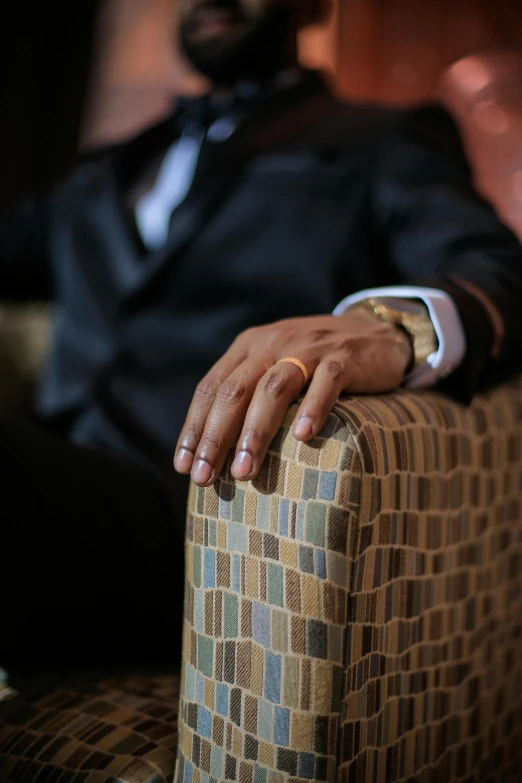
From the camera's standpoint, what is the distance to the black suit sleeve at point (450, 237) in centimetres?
60

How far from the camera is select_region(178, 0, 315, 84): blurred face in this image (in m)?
1.10

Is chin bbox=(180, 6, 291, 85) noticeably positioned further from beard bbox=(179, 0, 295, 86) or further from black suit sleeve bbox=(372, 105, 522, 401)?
black suit sleeve bbox=(372, 105, 522, 401)

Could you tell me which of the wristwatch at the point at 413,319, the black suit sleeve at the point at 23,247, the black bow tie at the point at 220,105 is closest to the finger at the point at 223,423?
the wristwatch at the point at 413,319

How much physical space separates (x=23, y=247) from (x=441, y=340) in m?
0.95

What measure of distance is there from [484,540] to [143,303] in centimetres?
55

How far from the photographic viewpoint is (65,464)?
2.18 feet

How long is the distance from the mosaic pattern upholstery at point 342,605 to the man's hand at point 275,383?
0.05 ft

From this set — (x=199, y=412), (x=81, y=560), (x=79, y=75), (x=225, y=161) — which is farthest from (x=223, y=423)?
(x=79, y=75)

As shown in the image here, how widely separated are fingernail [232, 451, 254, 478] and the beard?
2.82ft

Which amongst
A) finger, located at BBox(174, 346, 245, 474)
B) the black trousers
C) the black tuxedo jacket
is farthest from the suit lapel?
finger, located at BBox(174, 346, 245, 474)

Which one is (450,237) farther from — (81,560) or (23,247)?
(23,247)

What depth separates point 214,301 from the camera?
0.94m

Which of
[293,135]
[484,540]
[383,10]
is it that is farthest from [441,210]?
[383,10]

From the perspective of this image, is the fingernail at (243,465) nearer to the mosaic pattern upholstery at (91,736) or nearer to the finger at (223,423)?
the finger at (223,423)
